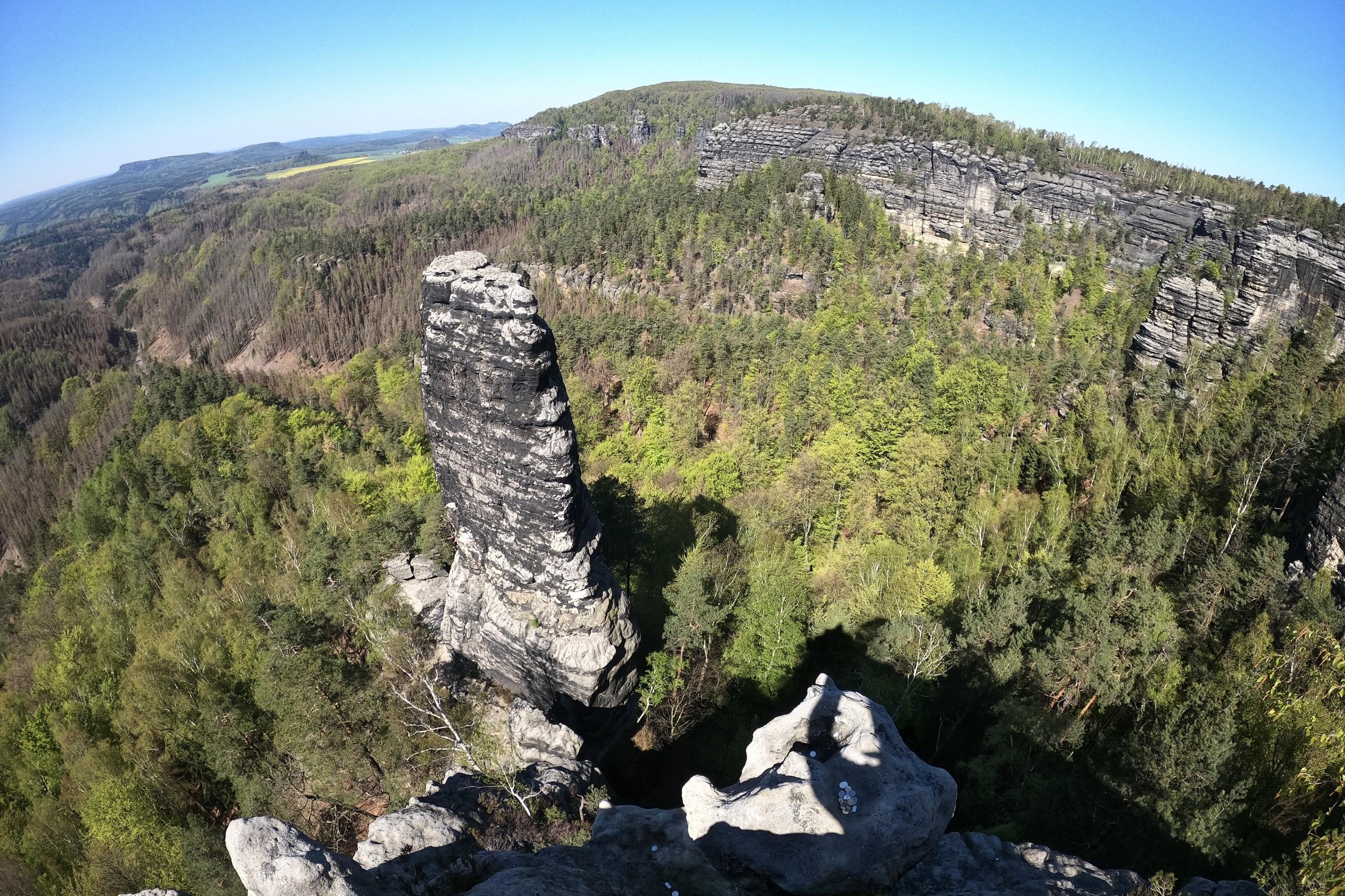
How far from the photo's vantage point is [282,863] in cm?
912

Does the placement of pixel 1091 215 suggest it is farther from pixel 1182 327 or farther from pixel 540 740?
pixel 540 740

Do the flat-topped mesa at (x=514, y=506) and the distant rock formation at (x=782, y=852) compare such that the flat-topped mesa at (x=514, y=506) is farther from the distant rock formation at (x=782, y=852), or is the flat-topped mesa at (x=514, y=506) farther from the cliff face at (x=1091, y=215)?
the cliff face at (x=1091, y=215)

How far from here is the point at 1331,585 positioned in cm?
2136

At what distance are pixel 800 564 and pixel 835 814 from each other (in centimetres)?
2161

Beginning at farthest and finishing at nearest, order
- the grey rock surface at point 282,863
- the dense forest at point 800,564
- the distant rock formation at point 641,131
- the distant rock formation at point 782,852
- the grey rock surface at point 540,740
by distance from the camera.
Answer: the distant rock formation at point 641,131 → the grey rock surface at point 540,740 → the dense forest at point 800,564 → the distant rock formation at point 782,852 → the grey rock surface at point 282,863

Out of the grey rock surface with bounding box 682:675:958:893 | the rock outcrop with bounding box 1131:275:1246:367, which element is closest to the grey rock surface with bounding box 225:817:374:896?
the grey rock surface with bounding box 682:675:958:893

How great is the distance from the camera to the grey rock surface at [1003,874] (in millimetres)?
10430

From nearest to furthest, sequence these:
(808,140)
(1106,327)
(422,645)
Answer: (422,645), (1106,327), (808,140)

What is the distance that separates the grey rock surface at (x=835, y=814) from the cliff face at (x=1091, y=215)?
2063 inches

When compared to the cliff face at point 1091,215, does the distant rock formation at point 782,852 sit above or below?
below

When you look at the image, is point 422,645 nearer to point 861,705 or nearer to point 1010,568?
point 861,705

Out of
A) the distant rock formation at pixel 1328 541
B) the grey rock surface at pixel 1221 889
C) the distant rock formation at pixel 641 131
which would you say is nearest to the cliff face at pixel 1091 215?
the distant rock formation at pixel 1328 541

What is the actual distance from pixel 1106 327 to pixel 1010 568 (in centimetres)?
4283

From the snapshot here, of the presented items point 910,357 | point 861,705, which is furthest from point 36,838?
point 910,357
